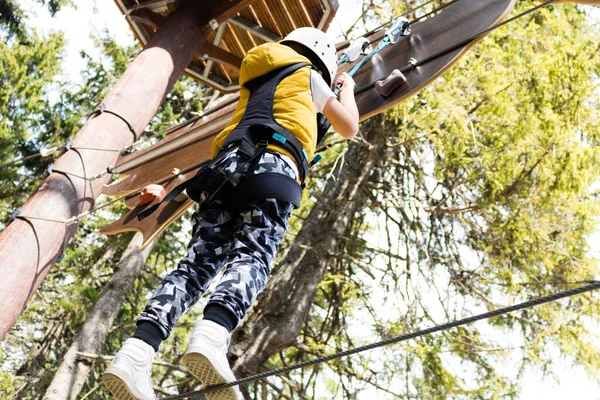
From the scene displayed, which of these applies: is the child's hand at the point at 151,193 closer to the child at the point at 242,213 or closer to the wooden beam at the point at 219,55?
the child at the point at 242,213

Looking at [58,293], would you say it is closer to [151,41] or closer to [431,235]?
[431,235]

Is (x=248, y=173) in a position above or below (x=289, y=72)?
below

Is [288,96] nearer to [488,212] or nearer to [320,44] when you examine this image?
[320,44]

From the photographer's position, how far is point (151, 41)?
517 cm

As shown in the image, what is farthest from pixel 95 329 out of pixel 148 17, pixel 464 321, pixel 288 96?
pixel 464 321

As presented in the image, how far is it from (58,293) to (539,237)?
255 inches

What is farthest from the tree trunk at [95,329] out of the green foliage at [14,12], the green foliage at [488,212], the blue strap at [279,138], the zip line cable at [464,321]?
the zip line cable at [464,321]

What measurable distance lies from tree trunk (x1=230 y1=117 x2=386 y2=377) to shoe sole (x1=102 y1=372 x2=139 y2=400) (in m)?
5.03

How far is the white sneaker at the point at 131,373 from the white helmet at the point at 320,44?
4.35ft

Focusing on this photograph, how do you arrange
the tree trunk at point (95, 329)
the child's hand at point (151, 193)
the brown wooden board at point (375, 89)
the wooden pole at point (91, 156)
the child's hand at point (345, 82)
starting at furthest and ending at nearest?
the tree trunk at point (95, 329), the wooden pole at point (91, 156), the brown wooden board at point (375, 89), the child's hand at point (151, 193), the child's hand at point (345, 82)

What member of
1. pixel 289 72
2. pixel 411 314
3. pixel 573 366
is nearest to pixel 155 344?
pixel 289 72

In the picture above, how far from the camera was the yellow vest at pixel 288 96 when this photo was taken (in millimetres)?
2682

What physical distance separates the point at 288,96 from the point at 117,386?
1165 mm

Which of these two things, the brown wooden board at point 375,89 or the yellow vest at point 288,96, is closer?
the yellow vest at point 288,96
